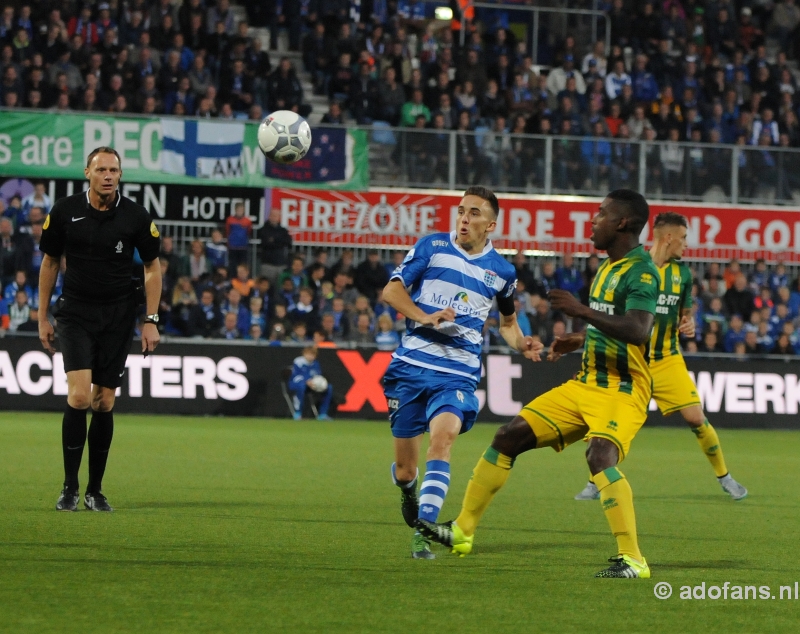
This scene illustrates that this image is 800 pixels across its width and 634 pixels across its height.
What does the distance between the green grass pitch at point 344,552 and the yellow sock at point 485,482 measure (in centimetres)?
26

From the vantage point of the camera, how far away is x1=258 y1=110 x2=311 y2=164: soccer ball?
1348cm

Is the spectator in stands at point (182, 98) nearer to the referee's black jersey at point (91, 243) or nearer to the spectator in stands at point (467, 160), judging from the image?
the spectator in stands at point (467, 160)

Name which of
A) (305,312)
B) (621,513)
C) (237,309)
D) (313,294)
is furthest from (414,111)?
(621,513)

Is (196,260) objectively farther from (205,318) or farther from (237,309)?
(205,318)

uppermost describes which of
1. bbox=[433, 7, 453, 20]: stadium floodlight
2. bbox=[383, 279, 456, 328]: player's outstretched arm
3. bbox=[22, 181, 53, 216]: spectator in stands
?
bbox=[433, 7, 453, 20]: stadium floodlight

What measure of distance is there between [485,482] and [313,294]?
15378 mm

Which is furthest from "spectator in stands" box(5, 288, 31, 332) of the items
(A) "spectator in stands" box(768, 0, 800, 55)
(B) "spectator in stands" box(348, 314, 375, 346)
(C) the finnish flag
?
(A) "spectator in stands" box(768, 0, 800, 55)

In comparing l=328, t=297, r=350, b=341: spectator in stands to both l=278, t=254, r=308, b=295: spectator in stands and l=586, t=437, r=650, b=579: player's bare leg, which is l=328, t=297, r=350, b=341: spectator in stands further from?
l=586, t=437, r=650, b=579: player's bare leg

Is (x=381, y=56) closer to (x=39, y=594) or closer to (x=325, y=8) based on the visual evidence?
(x=325, y=8)

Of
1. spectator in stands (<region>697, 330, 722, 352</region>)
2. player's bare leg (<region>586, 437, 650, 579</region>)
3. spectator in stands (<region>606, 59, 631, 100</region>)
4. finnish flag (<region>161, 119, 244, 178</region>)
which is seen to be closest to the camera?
player's bare leg (<region>586, 437, 650, 579</region>)

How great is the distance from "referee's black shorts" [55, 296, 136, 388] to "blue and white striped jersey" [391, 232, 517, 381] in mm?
2235

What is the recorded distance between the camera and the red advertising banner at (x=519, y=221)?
2383 centimetres

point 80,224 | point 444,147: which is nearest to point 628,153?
point 444,147

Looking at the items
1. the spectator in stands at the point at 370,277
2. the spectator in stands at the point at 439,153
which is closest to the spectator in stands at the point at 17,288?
the spectator in stands at the point at 370,277
